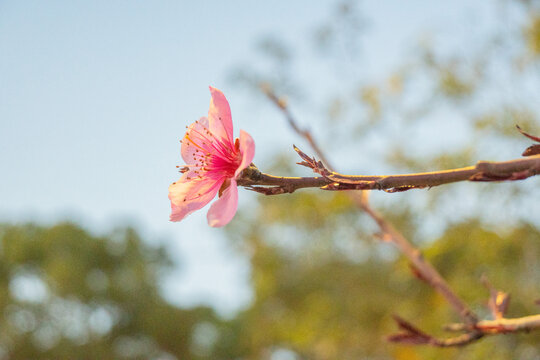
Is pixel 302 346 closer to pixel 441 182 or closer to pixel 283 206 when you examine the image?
pixel 283 206

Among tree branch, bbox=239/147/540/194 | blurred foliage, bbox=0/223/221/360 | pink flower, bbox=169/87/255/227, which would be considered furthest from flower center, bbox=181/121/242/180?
blurred foliage, bbox=0/223/221/360

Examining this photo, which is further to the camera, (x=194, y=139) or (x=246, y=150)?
(x=194, y=139)

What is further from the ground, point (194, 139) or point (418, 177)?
point (194, 139)

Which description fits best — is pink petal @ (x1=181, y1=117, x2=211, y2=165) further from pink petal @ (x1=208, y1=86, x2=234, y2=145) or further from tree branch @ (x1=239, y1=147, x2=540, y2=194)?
tree branch @ (x1=239, y1=147, x2=540, y2=194)

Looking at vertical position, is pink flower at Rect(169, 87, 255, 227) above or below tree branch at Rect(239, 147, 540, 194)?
above

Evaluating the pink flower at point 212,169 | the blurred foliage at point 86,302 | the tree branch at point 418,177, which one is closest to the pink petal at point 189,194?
the pink flower at point 212,169

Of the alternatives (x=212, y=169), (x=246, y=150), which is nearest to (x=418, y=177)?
(x=246, y=150)

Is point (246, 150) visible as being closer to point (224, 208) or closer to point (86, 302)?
point (224, 208)

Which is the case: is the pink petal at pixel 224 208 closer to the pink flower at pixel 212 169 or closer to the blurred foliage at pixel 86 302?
the pink flower at pixel 212 169
